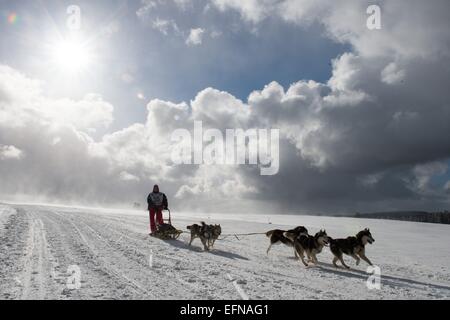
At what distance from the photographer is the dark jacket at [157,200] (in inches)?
675

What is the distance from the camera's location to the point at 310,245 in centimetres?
1016

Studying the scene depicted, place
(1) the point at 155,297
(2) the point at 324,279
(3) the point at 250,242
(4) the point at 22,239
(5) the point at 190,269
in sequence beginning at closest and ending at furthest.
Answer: (1) the point at 155,297, (2) the point at 324,279, (5) the point at 190,269, (4) the point at 22,239, (3) the point at 250,242

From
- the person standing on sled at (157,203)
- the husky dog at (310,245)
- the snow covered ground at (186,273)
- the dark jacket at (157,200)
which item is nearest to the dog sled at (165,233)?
the person standing on sled at (157,203)

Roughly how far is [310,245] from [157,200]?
29.3ft

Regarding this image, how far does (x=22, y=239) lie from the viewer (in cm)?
1214

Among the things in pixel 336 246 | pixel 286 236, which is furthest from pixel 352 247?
pixel 286 236

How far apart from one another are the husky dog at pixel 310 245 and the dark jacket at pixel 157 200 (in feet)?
27.3

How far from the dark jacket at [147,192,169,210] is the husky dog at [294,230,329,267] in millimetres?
8326

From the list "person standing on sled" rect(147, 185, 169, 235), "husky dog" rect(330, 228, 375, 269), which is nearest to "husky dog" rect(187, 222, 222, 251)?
"person standing on sled" rect(147, 185, 169, 235)

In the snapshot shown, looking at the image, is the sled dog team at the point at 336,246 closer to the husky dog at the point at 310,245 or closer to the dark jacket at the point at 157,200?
the husky dog at the point at 310,245
